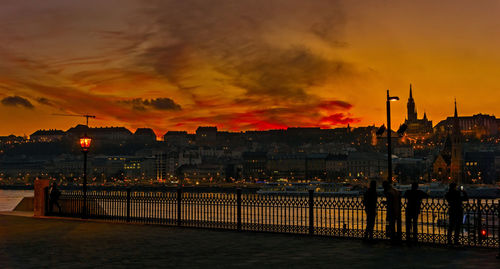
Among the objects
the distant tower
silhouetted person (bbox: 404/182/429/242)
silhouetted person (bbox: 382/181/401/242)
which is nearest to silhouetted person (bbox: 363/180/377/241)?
silhouetted person (bbox: 382/181/401/242)

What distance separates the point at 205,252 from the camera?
1505cm

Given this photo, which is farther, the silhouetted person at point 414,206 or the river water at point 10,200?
the river water at point 10,200

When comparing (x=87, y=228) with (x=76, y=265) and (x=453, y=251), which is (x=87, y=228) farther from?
(x=453, y=251)

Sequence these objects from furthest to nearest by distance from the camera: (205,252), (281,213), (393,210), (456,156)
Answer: (456,156)
(281,213)
(393,210)
(205,252)

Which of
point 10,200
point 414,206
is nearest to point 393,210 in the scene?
point 414,206

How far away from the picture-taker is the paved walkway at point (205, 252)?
13.2 m

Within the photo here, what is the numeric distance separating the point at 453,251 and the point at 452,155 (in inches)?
6878

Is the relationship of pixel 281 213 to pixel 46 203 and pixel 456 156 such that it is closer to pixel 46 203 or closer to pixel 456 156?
pixel 46 203

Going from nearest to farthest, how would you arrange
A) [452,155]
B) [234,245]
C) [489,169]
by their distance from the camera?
[234,245]
[452,155]
[489,169]

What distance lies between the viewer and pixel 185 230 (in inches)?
800

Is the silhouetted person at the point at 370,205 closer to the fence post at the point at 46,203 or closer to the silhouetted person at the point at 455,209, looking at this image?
the silhouetted person at the point at 455,209

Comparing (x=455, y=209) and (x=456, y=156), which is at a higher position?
(x=456, y=156)

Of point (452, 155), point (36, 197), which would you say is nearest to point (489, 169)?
point (452, 155)

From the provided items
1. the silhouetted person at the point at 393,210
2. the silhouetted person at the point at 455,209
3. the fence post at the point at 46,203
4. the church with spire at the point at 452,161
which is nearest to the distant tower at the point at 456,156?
the church with spire at the point at 452,161
